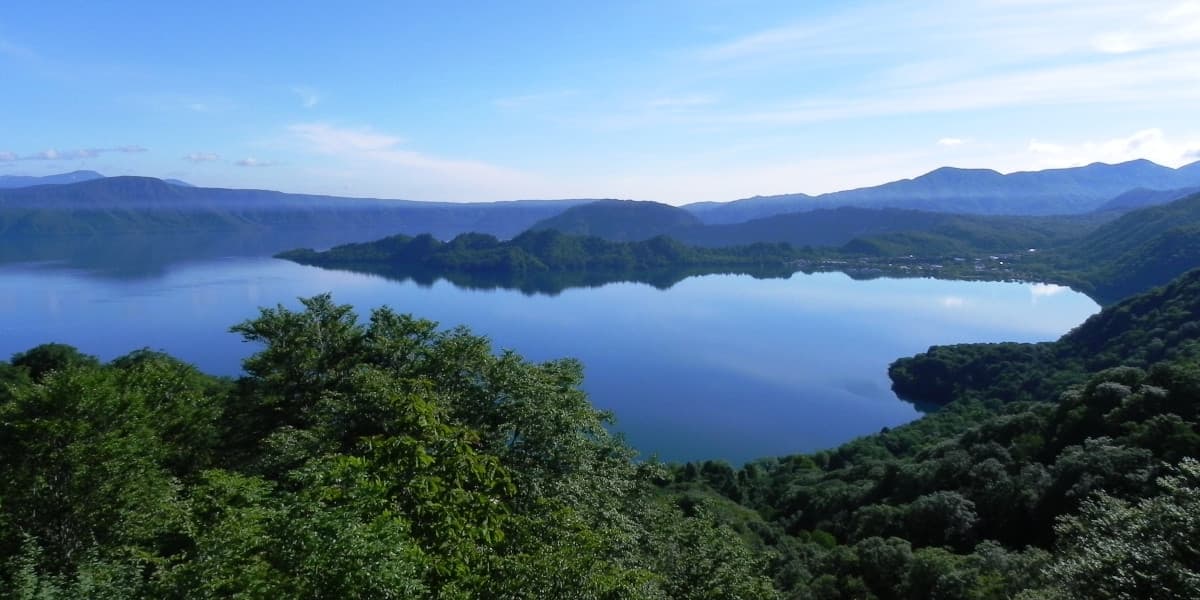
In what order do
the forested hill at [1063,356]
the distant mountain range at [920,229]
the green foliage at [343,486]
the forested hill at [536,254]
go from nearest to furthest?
the green foliage at [343,486]
the forested hill at [1063,356]
the forested hill at [536,254]
the distant mountain range at [920,229]

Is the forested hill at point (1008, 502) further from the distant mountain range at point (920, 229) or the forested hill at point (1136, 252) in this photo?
the distant mountain range at point (920, 229)

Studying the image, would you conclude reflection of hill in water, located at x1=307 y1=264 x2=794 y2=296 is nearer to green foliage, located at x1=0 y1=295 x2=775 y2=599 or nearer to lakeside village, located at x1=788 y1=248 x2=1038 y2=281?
lakeside village, located at x1=788 y1=248 x2=1038 y2=281

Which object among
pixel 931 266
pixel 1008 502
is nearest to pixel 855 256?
pixel 931 266

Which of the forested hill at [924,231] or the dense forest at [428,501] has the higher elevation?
the forested hill at [924,231]

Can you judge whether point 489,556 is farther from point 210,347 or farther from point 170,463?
point 210,347

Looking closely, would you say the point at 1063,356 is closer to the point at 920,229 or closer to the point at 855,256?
the point at 855,256

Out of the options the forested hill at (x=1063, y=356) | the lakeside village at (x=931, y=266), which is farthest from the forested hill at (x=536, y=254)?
the forested hill at (x=1063, y=356)

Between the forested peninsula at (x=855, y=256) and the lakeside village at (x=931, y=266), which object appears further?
the lakeside village at (x=931, y=266)
